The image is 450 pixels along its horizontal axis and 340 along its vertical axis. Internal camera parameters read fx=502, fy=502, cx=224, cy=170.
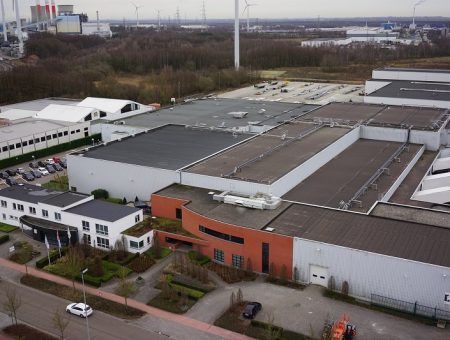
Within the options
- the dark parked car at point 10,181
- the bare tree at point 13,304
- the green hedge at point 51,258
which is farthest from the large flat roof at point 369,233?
the dark parked car at point 10,181

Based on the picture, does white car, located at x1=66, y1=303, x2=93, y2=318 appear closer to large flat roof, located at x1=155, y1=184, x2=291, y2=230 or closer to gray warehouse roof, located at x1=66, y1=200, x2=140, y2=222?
gray warehouse roof, located at x1=66, y1=200, x2=140, y2=222

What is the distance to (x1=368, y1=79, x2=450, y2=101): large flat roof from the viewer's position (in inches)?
Result: 1446

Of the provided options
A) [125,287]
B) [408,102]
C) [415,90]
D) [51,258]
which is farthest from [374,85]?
[125,287]

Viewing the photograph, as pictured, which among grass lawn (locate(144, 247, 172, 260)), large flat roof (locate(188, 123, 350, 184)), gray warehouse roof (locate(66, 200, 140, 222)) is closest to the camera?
grass lawn (locate(144, 247, 172, 260))

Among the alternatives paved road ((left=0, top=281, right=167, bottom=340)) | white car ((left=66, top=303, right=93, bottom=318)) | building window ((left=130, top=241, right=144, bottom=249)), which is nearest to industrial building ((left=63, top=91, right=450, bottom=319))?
building window ((left=130, top=241, right=144, bottom=249))

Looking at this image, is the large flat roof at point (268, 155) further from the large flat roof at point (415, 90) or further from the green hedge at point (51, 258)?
the large flat roof at point (415, 90)

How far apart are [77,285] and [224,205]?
581 centimetres

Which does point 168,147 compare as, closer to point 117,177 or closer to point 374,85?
point 117,177

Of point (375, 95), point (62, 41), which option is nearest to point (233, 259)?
point (375, 95)

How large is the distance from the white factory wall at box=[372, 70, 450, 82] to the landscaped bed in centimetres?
3993

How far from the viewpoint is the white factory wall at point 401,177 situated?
64.1ft

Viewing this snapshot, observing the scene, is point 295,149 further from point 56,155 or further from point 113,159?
point 56,155

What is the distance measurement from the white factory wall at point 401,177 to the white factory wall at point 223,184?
4716mm

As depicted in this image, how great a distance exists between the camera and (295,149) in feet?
78.0
